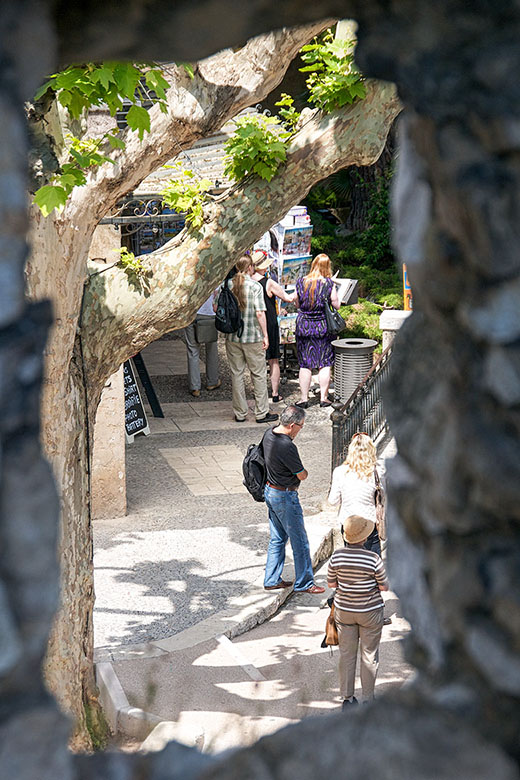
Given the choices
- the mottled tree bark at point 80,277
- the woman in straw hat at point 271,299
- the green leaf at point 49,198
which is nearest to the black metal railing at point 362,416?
the woman in straw hat at point 271,299

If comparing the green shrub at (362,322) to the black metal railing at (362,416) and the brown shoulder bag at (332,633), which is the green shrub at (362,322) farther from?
the brown shoulder bag at (332,633)

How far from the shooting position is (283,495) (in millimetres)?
7438

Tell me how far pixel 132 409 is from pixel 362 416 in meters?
3.18

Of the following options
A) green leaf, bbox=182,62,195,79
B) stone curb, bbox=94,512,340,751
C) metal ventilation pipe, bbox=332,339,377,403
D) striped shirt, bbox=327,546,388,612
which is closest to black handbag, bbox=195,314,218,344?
metal ventilation pipe, bbox=332,339,377,403

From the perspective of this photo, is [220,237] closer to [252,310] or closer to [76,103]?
[76,103]

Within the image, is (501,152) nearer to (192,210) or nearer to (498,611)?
(498,611)

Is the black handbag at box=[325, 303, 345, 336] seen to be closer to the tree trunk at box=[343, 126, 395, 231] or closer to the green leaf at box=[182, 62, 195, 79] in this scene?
the green leaf at box=[182, 62, 195, 79]

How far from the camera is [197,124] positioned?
5.02 metres

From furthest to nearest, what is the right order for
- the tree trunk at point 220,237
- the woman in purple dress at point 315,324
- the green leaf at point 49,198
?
1. the woman in purple dress at point 315,324
2. the tree trunk at point 220,237
3. the green leaf at point 49,198

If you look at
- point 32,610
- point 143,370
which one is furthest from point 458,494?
point 143,370

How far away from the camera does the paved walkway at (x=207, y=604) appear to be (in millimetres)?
5648

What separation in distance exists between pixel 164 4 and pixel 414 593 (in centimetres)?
92

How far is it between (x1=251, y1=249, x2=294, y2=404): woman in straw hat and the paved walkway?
60.8 inches

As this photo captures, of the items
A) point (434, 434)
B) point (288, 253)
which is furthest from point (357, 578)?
point (288, 253)
